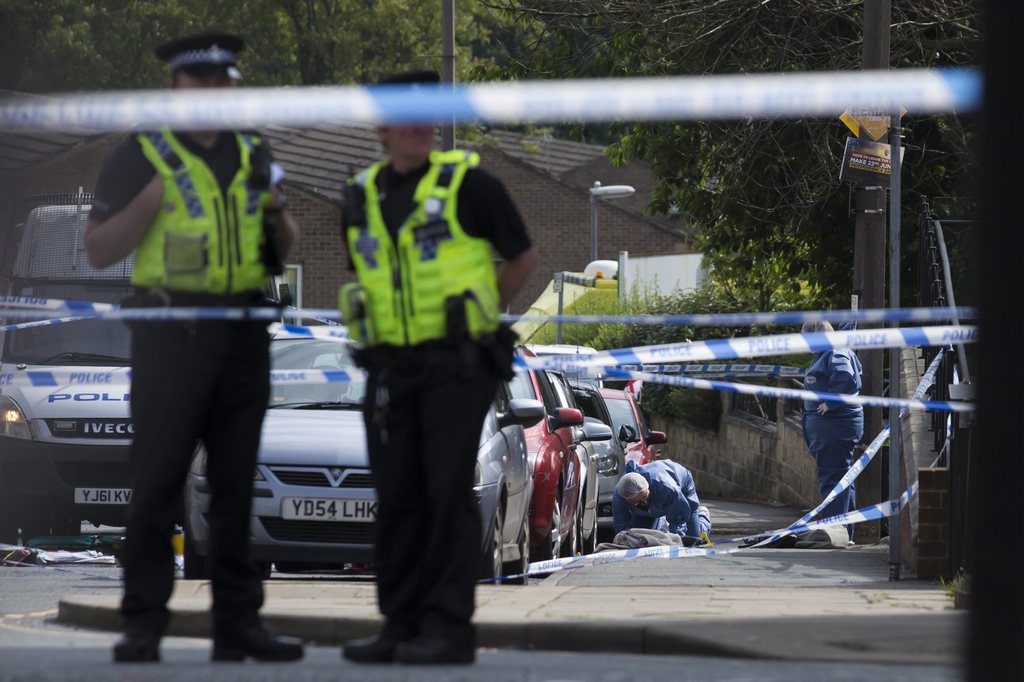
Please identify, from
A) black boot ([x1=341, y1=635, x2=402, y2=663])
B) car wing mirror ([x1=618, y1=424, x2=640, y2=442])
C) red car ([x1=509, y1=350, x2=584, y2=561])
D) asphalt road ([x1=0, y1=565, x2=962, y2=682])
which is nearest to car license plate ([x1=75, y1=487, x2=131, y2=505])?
red car ([x1=509, y1=350, x2=584, y2=561])

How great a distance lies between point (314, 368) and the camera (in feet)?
34.3

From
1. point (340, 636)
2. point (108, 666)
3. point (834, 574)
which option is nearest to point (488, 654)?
point (340, 636)

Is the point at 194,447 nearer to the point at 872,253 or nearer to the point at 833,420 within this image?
the point at 833,420

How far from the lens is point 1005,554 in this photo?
152 inches

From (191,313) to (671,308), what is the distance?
79.8 feet

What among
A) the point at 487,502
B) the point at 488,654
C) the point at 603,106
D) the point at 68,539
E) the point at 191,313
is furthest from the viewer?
the point at 68,539

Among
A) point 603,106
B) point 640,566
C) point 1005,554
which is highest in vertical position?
point 603,106

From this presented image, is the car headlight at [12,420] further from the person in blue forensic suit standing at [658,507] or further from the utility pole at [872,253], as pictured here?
the utility pole at [872,253]

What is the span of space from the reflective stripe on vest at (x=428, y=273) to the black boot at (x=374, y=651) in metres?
0.94

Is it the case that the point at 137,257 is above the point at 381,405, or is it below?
above

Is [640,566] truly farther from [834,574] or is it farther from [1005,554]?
[1005,554]

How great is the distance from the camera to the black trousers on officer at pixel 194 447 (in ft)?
17.6

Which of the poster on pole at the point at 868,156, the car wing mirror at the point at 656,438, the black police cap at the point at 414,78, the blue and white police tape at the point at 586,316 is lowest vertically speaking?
the car wing mirror at the point at 656,438

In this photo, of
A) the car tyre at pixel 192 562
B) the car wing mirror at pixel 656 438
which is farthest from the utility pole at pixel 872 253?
the car tyre at pixel 192 562
